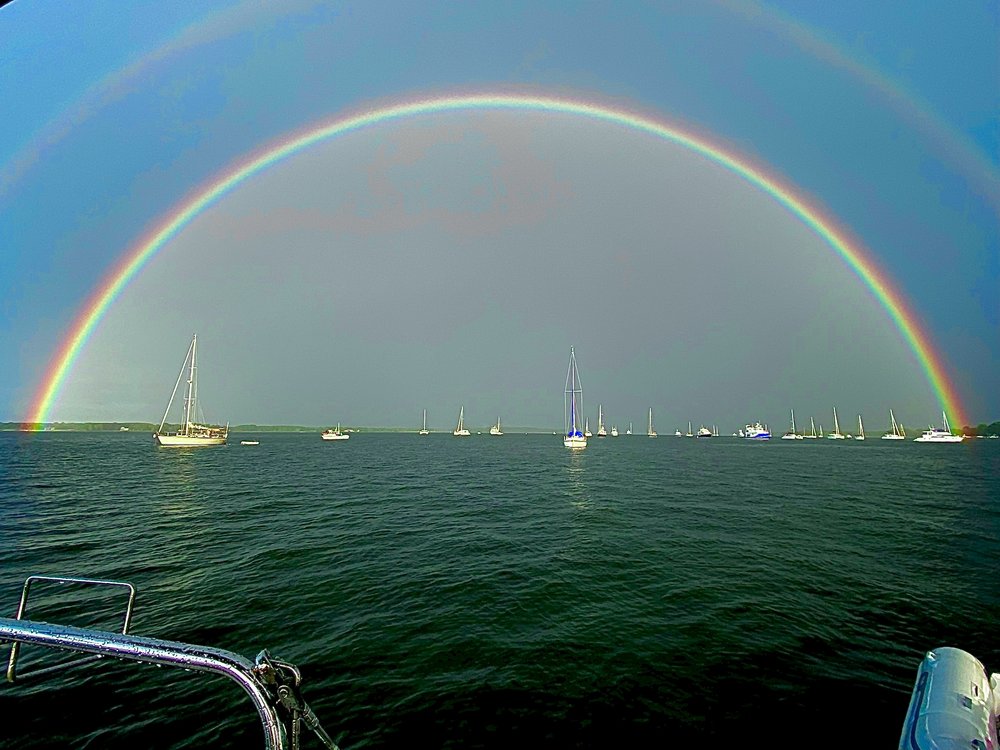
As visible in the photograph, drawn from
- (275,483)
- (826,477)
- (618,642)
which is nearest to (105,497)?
(275,483)

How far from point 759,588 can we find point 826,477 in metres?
52.0

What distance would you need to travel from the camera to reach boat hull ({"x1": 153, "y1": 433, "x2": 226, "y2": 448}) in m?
105

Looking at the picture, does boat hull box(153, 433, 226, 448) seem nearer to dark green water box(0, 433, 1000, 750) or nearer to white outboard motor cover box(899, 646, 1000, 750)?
dark green water box(0, 433, 1000, 750)

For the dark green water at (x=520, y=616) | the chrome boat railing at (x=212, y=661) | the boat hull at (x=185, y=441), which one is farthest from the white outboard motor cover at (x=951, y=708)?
the boat hull at (x=185, y=441)

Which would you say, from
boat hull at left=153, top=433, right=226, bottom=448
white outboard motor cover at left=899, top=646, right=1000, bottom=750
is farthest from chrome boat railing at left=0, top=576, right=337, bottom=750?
boat hull at left=153, top=433, right=226, bottom=448

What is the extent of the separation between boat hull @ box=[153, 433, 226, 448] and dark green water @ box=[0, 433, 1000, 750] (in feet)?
269

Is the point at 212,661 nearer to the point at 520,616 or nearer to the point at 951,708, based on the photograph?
the point at 951,708

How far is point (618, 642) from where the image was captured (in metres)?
11.9

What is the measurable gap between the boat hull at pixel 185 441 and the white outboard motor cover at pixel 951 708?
124m

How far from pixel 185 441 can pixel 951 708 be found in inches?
4959

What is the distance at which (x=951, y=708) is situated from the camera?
6715mm

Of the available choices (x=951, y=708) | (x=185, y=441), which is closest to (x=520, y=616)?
(x=951, y=708)

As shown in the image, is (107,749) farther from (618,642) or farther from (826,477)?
(826,477)

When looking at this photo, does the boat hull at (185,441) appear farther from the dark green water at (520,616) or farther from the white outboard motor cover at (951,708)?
the white outboard motor cover at (951,708)
